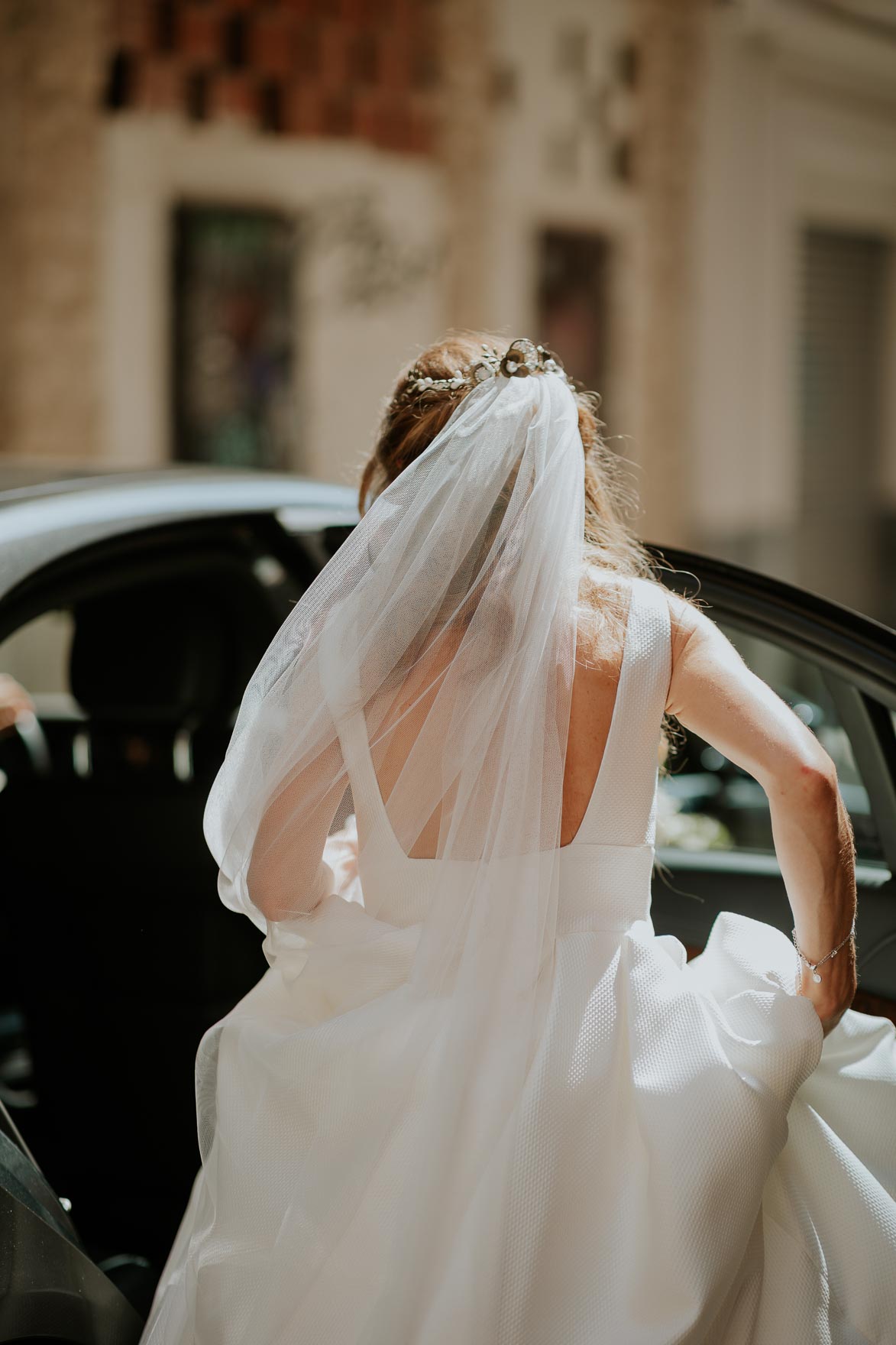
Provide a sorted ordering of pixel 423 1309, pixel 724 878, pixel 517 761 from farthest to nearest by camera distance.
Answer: pixel 724 878 < pixel 517 761 < pixel 423 1309

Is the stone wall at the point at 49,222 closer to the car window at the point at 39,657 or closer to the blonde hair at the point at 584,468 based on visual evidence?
the car window at the point at 39,657

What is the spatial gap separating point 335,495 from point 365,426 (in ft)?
18.0

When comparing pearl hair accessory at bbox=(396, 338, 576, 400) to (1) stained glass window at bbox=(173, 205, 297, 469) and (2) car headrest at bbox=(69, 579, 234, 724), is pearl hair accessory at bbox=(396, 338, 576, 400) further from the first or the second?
(1) stained glass window at bbox=(173, 205, 297, 469)

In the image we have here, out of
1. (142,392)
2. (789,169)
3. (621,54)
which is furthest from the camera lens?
(789,169)

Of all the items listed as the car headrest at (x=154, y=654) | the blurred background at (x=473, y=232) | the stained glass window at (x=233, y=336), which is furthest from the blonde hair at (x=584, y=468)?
the stained glass window at (x=233, y=336)

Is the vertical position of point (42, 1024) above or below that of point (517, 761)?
below

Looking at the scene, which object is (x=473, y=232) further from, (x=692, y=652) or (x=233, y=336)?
(x=692, y=652)

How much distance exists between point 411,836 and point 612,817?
9.6 inches

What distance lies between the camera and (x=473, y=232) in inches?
311

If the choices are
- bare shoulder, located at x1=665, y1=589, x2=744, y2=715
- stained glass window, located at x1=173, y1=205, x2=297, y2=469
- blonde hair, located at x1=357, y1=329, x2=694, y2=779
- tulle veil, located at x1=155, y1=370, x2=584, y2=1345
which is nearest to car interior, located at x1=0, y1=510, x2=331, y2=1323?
blonde hair, located at x1=357, y1=329, x2=694, y2=779

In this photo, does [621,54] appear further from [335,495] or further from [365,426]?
[335,495]

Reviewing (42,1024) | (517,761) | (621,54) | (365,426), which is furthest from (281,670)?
(621,54)

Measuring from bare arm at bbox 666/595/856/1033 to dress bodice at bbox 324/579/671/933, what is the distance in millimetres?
34

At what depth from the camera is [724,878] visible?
2.17 m
